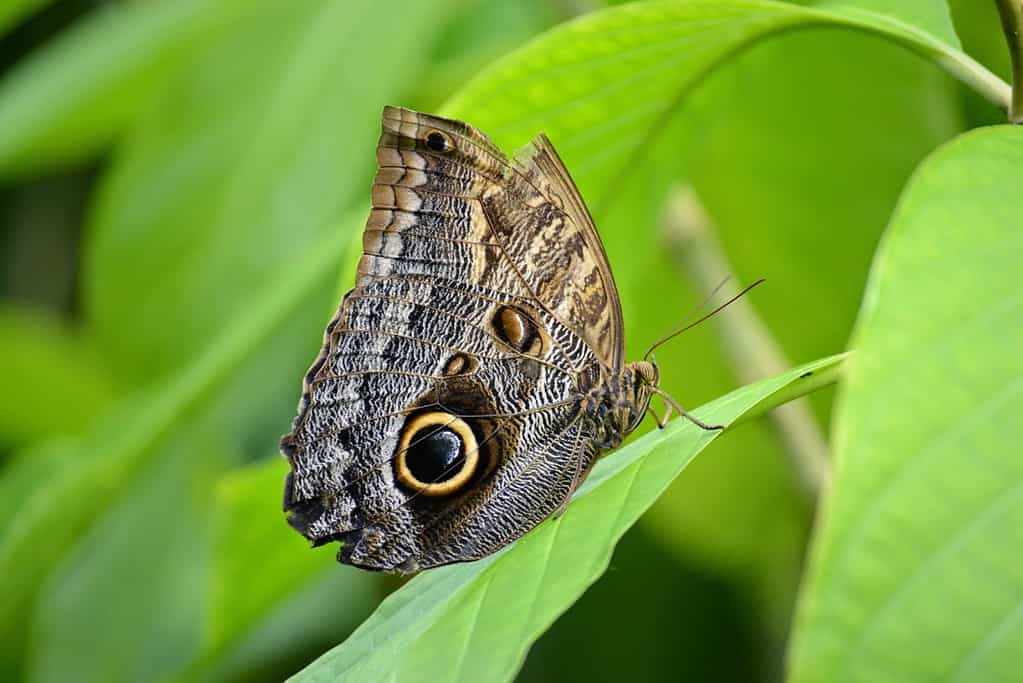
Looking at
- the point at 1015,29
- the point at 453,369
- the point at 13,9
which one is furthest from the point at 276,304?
the point at 1015,29

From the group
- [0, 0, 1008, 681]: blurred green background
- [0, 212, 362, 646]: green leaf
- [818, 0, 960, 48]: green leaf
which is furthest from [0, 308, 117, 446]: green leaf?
[818, 0, 960, 48]: green leaf

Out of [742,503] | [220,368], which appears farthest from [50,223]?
[742,503]

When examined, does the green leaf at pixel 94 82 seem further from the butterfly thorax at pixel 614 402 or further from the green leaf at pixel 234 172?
the butterfly thorax at pixel 614 402

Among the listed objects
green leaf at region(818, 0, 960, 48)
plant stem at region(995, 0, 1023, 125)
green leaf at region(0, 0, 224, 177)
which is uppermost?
green leaf at region(0, 0, 224, 177)

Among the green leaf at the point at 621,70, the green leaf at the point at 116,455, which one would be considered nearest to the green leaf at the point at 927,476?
the green leaf at the point at 621,70

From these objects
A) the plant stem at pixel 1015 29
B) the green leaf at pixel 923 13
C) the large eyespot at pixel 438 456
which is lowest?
the large eyespot at pixel 438 456

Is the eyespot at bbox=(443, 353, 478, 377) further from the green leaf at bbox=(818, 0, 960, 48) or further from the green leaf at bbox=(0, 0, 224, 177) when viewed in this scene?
the green leaf at bbox=(0, 0, 224, 177)

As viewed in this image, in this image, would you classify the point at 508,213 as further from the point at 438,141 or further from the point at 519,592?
the point at 519,592
